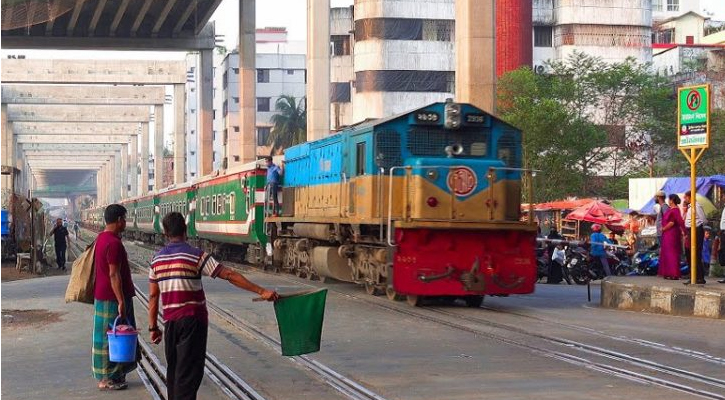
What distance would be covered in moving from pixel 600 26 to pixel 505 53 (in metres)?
10.3

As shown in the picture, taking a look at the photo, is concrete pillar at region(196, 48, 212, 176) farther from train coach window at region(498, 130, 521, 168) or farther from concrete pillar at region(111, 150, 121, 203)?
concrete pillar at region(111, 150, 121, 203)

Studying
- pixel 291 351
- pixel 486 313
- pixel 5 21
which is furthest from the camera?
pixel 5 21

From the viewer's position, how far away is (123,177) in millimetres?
134375

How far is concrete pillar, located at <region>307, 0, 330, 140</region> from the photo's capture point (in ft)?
135

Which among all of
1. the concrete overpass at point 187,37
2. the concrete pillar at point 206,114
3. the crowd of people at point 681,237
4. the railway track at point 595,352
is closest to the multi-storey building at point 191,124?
the concrete pillar at point 206,114

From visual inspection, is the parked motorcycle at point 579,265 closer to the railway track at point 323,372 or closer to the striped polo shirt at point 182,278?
the railway track at point 323,372

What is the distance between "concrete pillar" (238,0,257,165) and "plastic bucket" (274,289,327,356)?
1881 inches

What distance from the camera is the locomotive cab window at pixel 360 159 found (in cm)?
1775

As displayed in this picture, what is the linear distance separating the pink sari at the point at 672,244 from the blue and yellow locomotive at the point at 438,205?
286cm

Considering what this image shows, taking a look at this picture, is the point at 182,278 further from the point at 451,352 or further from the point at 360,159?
the point at 360,159

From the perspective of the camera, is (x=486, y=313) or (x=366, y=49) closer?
(x=486, y=313)

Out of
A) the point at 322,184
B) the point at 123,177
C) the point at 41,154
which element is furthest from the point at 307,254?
the point at 41,154

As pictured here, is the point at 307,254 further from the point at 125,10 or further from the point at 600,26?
the point at 600,26

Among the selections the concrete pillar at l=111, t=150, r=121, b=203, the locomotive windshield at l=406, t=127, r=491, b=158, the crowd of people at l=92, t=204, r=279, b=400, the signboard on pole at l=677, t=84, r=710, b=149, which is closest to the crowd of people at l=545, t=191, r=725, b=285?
the signboard on pole at l=677, t=84, r=710, b=149
